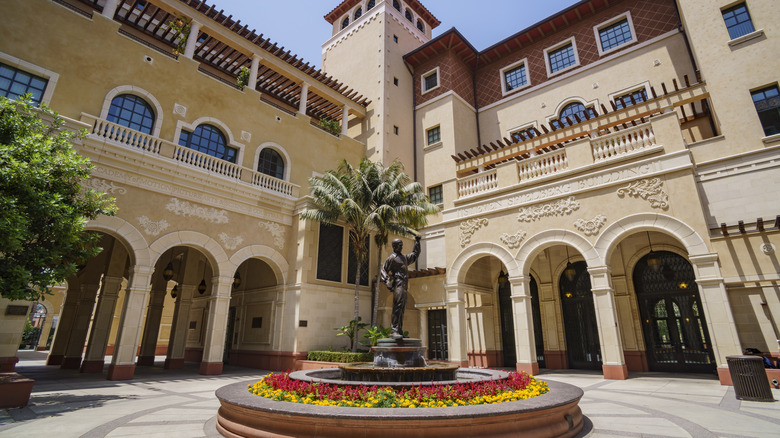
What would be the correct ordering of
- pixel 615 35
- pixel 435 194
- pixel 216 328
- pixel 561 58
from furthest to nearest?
pixel 435 194
pixel 561 58
pixel 615 35
pixel 216 328

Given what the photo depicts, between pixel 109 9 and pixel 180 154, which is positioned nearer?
pixel 180 154

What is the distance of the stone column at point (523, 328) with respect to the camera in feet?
48.9

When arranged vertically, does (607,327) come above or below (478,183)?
below

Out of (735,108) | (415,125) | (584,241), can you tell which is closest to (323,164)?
(415,125)

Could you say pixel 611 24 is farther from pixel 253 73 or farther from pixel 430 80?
pixel 253 73

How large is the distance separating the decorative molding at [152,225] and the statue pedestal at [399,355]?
10651 millimetres

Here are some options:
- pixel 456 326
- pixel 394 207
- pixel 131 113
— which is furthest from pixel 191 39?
pixel 456 326

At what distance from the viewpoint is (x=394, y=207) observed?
19172 mm

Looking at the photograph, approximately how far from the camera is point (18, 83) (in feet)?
46.5

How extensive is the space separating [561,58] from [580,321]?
54.3 feet

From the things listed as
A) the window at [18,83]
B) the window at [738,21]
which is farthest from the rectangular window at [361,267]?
the window at [738,21]

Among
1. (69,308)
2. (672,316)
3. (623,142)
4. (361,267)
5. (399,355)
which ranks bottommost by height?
(399,355)

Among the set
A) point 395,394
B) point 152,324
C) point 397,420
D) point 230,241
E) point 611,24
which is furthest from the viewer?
point 611,24

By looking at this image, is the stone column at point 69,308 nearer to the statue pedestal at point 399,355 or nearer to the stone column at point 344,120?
the stone column at point 344,120
